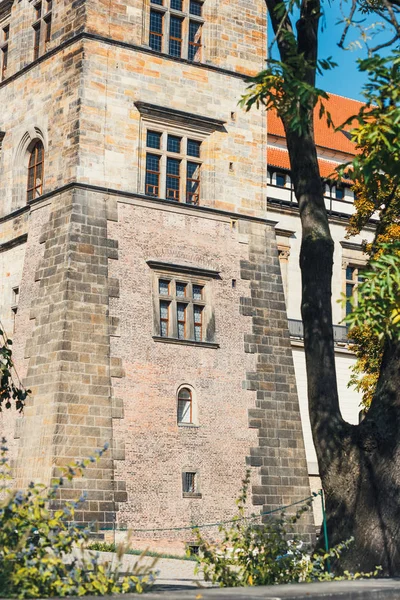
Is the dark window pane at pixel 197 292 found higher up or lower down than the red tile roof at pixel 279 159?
lower down

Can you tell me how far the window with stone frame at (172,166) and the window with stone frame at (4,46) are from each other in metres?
6.09

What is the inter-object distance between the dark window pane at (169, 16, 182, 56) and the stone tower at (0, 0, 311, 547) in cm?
5

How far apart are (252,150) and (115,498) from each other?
1088 cm

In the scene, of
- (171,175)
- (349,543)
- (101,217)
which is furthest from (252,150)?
(349,543)

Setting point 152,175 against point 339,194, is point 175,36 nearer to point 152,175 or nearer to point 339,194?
point 152,175

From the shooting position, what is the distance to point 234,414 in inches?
1142

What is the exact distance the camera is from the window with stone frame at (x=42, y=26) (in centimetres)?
3100

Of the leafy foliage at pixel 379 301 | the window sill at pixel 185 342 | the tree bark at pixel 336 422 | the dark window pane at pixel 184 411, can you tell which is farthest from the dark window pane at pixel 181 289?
the leafy foliage at pixel 379 301

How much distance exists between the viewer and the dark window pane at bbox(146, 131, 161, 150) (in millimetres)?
29438

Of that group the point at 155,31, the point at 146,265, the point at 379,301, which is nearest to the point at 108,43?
the point at 155,31

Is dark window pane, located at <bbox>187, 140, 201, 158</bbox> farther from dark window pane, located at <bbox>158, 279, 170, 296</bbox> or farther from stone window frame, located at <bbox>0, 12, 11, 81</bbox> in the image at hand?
stone window frame, located at <bbox>0, 12, 11, 81</bbox>

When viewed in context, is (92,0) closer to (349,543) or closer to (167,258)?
(167,258)

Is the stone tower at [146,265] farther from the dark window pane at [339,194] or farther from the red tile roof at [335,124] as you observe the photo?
the red tile roof at [335,124]

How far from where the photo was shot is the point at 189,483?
27828mm
